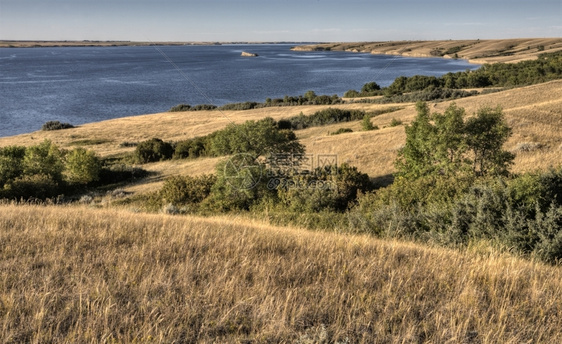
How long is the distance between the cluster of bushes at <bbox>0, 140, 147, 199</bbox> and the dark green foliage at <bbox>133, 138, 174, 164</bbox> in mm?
5243

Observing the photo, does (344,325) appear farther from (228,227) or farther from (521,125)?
(521,125)

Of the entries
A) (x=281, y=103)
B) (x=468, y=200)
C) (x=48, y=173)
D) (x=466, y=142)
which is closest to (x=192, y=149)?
(x=48, y=173)

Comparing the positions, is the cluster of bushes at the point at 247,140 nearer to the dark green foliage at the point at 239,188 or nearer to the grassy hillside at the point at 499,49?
the dark green foliage at the point at 239,188

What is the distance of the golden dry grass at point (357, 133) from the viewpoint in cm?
2711

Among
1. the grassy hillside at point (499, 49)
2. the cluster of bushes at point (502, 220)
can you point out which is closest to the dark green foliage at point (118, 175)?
the cluster of bushes at point (502, 220)

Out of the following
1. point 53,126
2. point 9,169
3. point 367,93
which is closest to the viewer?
point 9,169

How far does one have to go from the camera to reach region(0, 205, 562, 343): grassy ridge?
345 centimetres

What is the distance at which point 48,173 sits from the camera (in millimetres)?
30953

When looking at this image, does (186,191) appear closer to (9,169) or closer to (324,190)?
(324,190)

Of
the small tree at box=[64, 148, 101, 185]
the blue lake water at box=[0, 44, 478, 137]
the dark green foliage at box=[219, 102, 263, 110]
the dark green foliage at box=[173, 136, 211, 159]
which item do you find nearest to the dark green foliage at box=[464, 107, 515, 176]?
the dark green foliage at box=[173, 136, 211, 159]

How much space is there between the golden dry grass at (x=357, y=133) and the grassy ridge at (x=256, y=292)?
585 inches

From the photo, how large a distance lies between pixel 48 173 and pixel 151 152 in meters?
12.9

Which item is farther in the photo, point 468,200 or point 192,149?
point 192,149

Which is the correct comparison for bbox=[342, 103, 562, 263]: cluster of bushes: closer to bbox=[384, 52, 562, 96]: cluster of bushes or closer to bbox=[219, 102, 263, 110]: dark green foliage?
bbox=[219, 102, 263, 110]: dark green foliage
